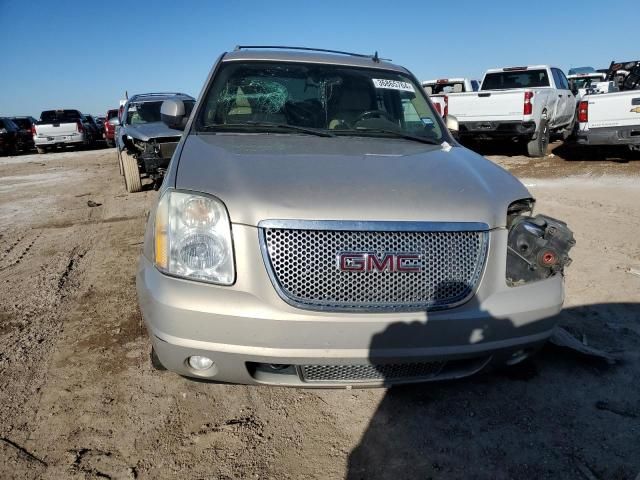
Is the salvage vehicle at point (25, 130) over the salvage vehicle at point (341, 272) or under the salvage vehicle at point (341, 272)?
under

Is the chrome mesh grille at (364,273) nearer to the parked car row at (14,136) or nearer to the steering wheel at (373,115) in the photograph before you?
the steering wheel at (373,115)

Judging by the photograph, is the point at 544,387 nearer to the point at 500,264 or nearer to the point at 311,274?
the point at 500,264

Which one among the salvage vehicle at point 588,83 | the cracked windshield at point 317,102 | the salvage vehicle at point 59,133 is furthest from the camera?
the salvage vehicle at point 59,133

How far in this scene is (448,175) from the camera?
2.62m

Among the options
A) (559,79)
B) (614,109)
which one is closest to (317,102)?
(614,109)

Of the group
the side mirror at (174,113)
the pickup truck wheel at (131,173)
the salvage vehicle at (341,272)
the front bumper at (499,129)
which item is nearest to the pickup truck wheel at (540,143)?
the front bumper at (499,129)

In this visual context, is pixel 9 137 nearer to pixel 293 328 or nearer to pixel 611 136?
pixel 611 136

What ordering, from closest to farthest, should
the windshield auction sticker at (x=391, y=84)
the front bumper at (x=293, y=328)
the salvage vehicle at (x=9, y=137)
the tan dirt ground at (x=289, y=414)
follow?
the front bumper at (x=293, y=328)
the tan dirt ground at (x=289, y=414)
the windshield auction sticker at (x=391, y=84)
the salvage vehicle at (x=9, y=137)

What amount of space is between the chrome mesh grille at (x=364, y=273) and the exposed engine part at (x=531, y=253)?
32 cm

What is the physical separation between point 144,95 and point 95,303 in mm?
8330

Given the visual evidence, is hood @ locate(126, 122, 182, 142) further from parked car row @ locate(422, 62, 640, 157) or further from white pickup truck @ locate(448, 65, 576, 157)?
white pickup truck @ locate(448, 65, 576, 157)

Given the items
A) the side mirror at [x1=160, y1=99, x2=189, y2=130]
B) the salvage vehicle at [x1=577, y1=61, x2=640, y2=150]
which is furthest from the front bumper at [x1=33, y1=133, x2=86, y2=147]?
the side mirror at [x1=160, y1=99, x2=189, y2=130]

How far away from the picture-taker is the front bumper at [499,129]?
451 inches

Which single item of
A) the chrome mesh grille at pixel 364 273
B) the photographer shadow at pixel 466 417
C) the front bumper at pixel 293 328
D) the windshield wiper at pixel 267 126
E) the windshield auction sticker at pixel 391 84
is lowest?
the photographer shadow at pixel 466 417
